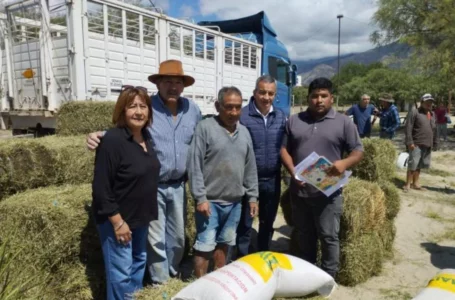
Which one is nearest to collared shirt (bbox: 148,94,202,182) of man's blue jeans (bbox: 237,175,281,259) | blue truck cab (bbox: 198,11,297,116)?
man's blue jeans (bbox: 237,175,281,259)

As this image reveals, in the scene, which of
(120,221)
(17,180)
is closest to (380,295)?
(120,221)

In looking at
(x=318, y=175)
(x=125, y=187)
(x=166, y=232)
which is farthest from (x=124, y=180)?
(x=318, y=175)

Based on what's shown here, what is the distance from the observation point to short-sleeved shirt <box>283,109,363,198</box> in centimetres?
311

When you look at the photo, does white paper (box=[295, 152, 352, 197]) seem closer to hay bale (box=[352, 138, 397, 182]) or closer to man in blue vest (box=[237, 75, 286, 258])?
man in blue vest (box=[237, 75, 286, 258])

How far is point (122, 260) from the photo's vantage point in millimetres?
2582

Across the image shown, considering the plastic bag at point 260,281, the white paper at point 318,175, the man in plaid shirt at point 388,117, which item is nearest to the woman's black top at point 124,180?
the plastic bag at point 260,281

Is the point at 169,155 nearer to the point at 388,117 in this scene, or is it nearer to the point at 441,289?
the point at 441,289

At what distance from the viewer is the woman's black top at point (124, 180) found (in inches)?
94.0

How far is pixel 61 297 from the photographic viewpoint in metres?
2.97

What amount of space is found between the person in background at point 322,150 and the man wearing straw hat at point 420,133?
4685 millimetres

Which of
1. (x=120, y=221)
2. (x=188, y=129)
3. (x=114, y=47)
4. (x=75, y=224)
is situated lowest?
(x=75, y=224)

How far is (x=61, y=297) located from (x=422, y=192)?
7.14 m

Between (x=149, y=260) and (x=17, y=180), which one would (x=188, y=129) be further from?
(x=17, y=180)

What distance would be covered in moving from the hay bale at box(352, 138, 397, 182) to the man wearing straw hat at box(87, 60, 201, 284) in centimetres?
314
